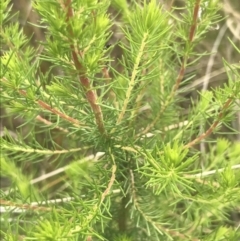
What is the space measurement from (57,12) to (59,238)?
0.73 feet

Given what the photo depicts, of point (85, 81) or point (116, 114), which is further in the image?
point (116, 114)

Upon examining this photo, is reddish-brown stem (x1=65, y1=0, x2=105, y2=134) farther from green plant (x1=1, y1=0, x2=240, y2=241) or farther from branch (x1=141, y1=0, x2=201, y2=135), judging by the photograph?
branch (x1=141, y1=0, x2=201, y2=135)

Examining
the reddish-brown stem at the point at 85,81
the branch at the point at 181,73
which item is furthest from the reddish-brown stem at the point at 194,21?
the reddish-brown stem at the point at 85,81

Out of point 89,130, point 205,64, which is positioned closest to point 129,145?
point 89,130

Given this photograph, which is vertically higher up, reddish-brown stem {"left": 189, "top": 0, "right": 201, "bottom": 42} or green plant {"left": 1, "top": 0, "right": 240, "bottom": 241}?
reddish-brown stem {"left": 189, "top": 0, "right": 201, "bottom": 42}

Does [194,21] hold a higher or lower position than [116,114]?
higher

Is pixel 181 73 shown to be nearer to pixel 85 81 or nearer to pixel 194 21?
pixel 194 21

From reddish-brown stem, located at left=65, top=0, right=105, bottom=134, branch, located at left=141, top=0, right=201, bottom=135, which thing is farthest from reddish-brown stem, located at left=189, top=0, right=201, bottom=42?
reddish-brown stem, located at left=65, top=0, right=105, bottom=134

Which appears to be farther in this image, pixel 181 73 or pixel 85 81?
pixel 181 73

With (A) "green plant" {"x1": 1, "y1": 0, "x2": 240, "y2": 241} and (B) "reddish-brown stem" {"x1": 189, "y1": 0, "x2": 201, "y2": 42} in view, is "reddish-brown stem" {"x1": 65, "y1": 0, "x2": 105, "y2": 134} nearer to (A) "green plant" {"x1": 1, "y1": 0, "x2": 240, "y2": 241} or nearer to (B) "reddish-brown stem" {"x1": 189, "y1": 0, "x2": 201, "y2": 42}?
(A) "green plant" {"x1": 1, "y1": 0, "x2": 240, "y2": 241}

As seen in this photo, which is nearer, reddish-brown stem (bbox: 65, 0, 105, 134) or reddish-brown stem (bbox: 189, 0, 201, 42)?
reddish-brown stem (bbox: 65, 0, 105, 134)

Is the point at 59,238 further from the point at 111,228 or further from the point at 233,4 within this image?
the point at 233,4

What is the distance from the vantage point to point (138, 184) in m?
0.69

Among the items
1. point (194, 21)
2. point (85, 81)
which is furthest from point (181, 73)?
point (85, 81)
